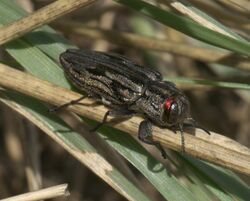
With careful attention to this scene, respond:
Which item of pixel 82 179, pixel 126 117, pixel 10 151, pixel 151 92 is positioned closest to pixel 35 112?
pixel 126 117

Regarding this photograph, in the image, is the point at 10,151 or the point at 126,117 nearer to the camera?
the point at 126,117

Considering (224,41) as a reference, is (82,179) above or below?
below

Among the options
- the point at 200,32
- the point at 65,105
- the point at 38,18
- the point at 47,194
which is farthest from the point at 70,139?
the point at 200,32

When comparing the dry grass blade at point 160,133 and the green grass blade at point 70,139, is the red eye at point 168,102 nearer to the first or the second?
the dry grass blade at point 160,133

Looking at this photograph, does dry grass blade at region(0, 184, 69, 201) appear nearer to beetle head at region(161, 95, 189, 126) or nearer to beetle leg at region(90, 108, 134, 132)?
beetle leg at region(90, 108, 134, 132)

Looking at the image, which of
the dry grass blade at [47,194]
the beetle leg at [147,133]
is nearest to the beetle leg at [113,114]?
the beetle leg at [147,133]

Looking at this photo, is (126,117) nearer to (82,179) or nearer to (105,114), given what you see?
(105,114)

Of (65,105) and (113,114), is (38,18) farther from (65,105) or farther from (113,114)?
(113,114)

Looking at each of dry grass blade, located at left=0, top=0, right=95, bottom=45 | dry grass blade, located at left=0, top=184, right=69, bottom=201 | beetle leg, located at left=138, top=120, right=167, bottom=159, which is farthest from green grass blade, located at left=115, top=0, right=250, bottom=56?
dry grass blade, located at left=0, top=184, right=69, bottom=201
